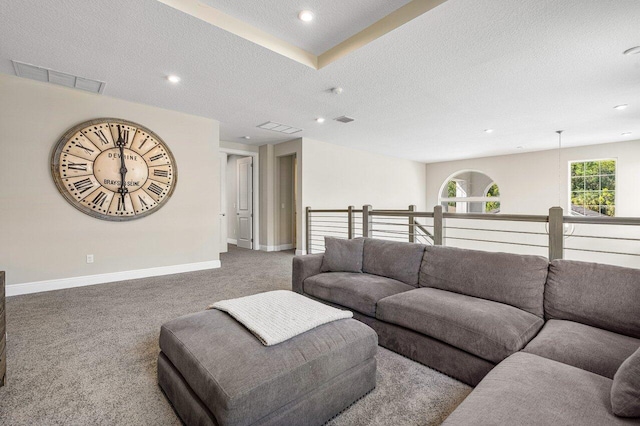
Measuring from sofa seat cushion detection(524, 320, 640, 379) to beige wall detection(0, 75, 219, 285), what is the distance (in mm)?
4565

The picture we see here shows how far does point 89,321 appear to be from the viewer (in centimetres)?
276

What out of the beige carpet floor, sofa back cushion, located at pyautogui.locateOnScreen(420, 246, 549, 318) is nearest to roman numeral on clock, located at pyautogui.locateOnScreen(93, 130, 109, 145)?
the beige carpet floor

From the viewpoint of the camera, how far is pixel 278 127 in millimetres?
5566

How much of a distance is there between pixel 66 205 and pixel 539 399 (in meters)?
4.82

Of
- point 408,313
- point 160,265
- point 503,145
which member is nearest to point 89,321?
point 160,265

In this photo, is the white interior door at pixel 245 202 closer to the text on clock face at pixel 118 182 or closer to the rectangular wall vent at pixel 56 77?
the text on clock face at pixel 118 182

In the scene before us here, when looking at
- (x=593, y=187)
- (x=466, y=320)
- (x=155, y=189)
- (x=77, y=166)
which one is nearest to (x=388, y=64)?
(x=466, y=320)

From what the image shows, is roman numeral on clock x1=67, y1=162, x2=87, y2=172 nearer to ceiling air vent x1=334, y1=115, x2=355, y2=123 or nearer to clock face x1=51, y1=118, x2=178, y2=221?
clock face x1=51, y1=118, x2=178, y2=221

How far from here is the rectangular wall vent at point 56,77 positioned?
3.20 metres

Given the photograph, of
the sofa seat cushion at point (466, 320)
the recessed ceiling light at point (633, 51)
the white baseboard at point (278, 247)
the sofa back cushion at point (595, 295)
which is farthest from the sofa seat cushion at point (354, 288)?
the white baseboard at point (278, 247)

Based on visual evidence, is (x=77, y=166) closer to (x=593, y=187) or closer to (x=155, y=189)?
(x=155, y=189)

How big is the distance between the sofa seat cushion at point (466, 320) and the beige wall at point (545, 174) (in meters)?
7.24

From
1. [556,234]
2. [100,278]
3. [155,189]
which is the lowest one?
[100,278]

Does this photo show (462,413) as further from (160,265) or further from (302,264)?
(160,265)
